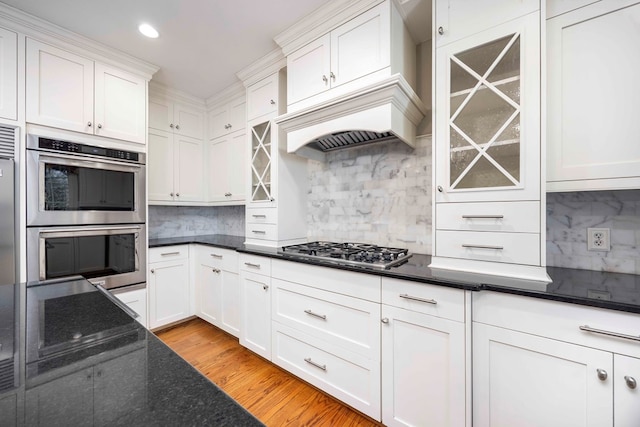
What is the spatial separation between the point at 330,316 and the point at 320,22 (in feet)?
6.56

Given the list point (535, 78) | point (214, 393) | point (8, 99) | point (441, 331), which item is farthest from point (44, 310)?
point (535, 78)

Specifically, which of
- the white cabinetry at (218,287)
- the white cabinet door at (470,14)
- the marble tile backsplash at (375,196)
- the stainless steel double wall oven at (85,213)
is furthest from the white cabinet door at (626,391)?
the stainless steel double wall oven at (85,213)

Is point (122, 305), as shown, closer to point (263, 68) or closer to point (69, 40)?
point (263, 68)

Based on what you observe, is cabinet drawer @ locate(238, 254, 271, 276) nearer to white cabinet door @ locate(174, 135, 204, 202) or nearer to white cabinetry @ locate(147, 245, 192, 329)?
white cabinetry @ locate(147, 245, 192, 329)

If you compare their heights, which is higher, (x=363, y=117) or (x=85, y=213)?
(x=363, y=117)

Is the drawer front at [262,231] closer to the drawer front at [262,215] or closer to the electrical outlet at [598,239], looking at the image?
the drawer front at [262,215]

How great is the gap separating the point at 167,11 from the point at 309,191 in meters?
1.68

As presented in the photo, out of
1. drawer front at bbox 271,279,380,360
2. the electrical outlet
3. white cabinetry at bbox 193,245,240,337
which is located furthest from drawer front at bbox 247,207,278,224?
the electrical outlet

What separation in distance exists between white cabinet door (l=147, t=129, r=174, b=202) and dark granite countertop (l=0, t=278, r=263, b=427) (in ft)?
7.40

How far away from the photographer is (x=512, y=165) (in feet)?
4.25

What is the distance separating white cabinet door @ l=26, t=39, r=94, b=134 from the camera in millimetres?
1885

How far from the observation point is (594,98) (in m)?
1.20

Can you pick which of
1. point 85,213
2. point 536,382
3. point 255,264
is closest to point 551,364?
point 536,382

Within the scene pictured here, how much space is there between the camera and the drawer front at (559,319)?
96 cm
